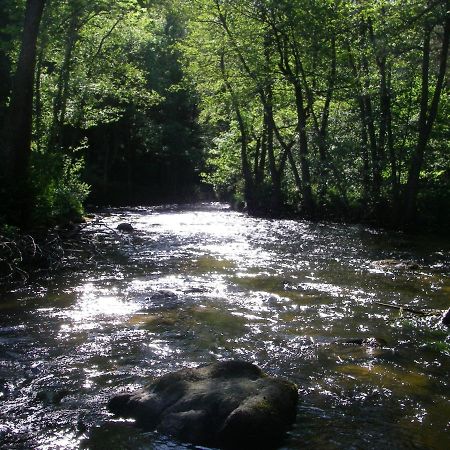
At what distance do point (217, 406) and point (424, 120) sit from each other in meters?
16.9

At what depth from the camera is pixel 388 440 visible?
4590 millimetres

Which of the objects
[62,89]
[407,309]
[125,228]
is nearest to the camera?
[407,309]

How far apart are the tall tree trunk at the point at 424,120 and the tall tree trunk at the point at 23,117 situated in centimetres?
1190

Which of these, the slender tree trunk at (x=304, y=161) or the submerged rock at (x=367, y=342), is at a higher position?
the slender tree trunk at (x=304, y=161)

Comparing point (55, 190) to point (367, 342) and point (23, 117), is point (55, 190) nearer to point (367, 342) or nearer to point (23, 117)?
point (23, 117)

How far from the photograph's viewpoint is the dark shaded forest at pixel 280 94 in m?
16.6

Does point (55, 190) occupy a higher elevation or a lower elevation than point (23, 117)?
lower

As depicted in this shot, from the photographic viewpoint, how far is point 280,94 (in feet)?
92.1

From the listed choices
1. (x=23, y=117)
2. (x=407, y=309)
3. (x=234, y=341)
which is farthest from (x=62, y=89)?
(x=234, y=341)

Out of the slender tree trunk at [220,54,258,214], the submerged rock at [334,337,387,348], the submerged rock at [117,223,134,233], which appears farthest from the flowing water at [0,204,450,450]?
the slender tree trunk at [220,54,258,214]

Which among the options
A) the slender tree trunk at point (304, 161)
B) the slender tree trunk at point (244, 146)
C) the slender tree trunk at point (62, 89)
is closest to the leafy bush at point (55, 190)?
the slender tree trunk at point (62, 89)

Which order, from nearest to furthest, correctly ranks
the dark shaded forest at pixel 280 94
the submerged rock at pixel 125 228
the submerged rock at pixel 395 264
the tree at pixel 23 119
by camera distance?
the submerged rock at pixel 395 264
the tree at pixel 23 119
the dark shaded forest at pixel 280 94
the submerged rock at pixel 125 228

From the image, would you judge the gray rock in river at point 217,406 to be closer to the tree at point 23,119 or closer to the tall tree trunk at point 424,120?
the tree at point 23,119

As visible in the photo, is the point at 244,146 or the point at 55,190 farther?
the point at 244,146
